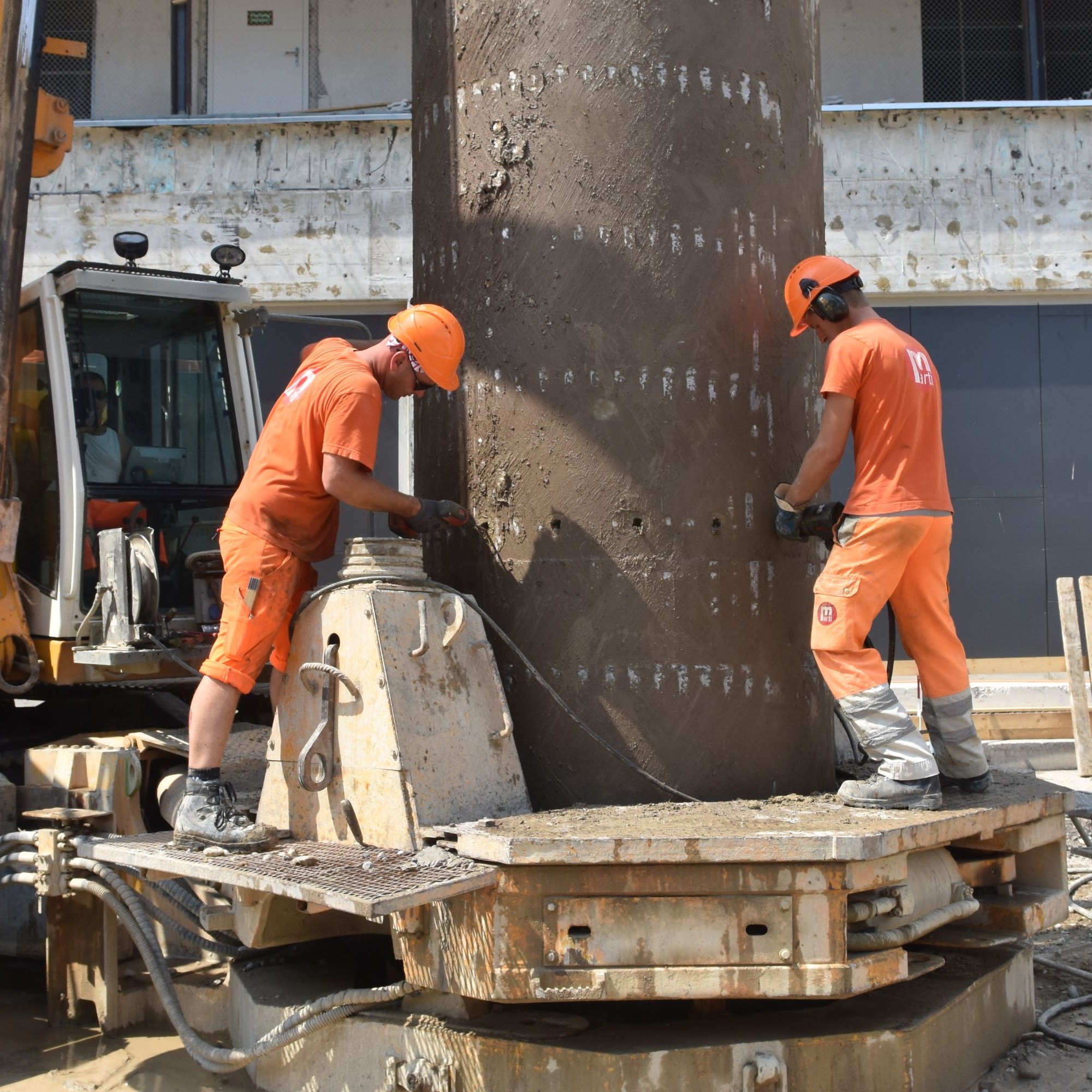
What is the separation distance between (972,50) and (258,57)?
7818 millimetres

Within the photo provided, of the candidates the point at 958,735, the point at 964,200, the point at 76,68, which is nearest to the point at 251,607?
the point at 958,735

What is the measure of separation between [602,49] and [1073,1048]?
3.57 m

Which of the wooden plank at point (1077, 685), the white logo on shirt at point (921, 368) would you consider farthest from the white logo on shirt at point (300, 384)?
the wooden plank at point (1077, 685)

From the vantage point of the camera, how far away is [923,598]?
4.09 metres

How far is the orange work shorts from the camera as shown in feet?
13.0

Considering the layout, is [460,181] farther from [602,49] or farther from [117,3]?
[117,3]

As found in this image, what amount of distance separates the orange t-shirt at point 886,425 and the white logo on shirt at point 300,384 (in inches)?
63.1

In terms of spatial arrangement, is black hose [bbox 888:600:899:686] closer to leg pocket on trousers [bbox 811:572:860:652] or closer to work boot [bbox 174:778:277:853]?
leg pocket on trousers [bbox 811:572:860:652]

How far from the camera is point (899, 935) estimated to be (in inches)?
134

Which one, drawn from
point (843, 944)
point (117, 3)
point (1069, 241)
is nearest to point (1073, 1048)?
point (843, 944)

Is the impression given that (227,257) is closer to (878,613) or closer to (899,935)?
(878,613)

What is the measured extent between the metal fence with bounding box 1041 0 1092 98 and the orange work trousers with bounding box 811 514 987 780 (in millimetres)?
12332

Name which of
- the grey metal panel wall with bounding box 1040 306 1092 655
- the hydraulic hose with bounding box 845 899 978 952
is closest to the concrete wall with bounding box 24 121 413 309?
the grey metal panel wall with bounding box 1040 306 1092 655

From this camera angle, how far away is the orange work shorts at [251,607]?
397 cm
